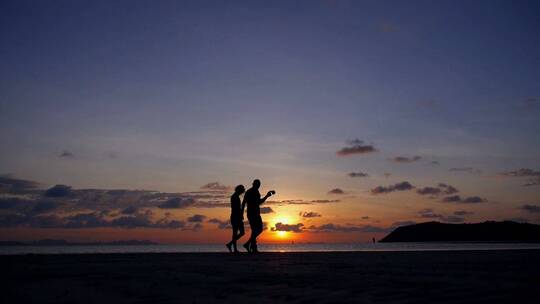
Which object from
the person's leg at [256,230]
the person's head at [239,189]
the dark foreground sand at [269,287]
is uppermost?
the person's head at [239,189]

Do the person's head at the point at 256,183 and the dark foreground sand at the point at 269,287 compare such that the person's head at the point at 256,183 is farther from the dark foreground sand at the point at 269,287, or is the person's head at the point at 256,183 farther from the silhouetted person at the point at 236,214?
the dark foreground sand at the point at 269,287

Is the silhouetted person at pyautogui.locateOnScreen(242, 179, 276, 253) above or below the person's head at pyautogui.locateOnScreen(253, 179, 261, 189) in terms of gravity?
below

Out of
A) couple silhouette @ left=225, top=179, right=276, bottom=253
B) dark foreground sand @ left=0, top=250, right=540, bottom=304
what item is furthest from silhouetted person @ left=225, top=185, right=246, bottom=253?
dark foreground sand @ left=0, top=250, right=540, bottom=304

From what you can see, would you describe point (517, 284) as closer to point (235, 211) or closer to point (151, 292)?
point (151, 292)

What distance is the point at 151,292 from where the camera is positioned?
6105mm

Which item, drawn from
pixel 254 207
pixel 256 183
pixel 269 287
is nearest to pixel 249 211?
pixel 254 207

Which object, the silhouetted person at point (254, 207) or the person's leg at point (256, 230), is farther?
the silhouetted person at point (254, 207)

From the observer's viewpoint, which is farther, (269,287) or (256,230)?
(256,230)

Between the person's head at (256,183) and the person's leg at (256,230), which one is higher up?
the person's head at (256,183)

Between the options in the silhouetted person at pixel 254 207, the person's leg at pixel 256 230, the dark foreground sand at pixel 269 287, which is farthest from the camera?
the silhouetted person at pixel 254 207

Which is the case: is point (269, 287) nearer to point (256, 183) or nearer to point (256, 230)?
point (256, 230)

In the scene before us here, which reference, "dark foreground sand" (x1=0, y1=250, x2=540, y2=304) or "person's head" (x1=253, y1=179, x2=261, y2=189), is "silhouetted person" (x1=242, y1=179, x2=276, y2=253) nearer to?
"person's head" (x1=253, y1=179, x2=261, y2=189)

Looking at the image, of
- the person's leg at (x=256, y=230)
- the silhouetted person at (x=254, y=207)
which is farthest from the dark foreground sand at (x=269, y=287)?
the silhouetted person at (x=254, y=207)

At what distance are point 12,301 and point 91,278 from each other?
253cm
